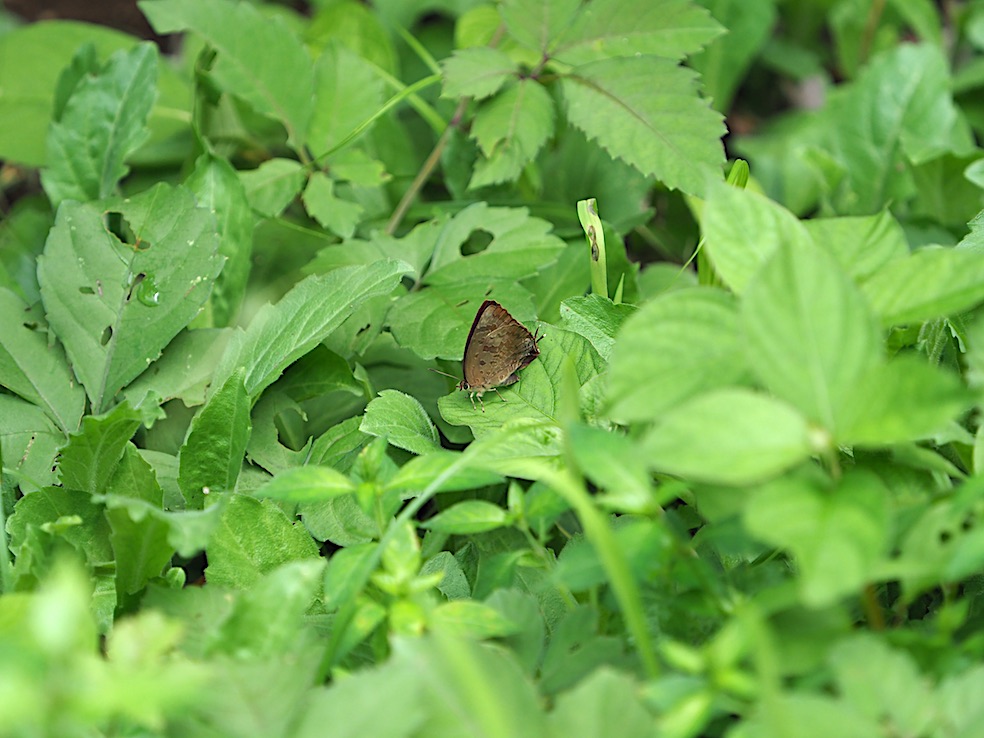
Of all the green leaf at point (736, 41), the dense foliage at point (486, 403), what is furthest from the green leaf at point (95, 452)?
the green leaf at point (736, 41)

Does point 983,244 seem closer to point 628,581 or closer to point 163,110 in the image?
point 628,581

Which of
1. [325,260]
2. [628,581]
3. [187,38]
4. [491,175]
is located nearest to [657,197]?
[491,175]

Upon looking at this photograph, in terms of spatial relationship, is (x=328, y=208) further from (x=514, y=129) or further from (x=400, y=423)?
(x=400, y=423)

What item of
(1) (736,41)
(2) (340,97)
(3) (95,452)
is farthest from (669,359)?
(1) (736,41)

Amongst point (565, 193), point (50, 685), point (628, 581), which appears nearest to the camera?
point (50, 685)

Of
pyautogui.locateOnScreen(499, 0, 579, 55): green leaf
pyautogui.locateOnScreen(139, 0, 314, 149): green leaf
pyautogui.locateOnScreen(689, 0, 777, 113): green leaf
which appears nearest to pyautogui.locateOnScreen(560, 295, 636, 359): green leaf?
pyautogui.locateOnScreen(499, 0, 579, 55): green leaf
